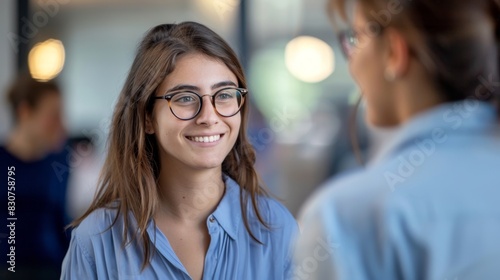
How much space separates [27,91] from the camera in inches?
72.3

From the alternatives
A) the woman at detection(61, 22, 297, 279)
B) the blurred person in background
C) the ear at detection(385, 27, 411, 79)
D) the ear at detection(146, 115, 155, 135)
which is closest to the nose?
the woman at detection(61, 22, 297, 279)

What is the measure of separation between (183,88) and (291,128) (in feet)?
1.29

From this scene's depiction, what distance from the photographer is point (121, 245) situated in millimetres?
1442

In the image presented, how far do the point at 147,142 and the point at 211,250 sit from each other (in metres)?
0.27

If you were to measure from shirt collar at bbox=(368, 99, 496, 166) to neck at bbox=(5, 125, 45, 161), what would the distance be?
0.95 metres

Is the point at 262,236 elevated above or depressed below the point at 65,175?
below

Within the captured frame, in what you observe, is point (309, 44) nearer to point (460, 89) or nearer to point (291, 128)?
point (291, 128)

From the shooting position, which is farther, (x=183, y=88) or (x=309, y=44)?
(x=309, y=44)

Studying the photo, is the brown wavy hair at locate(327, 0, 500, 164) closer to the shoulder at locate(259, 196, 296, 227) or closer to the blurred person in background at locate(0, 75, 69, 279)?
the shoulder at locate(259, 196, 296, 227)

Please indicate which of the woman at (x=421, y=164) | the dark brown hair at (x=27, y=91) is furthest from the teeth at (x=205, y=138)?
the dark brown hair at (x=27, y=91)

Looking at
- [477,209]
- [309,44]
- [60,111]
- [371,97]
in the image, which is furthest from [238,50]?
[477,209]

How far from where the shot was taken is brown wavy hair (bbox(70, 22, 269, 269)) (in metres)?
1.38

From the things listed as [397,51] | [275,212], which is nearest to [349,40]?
[397,51]

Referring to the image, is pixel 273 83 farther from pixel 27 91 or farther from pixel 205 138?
pixel 27 91
